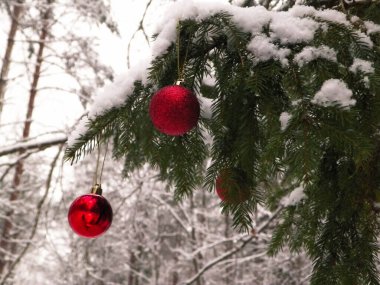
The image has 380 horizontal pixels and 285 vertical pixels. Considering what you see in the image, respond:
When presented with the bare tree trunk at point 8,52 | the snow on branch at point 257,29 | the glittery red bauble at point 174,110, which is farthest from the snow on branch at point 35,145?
the bare tree trunk at point 8,52

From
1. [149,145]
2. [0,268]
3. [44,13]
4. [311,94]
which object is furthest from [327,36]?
[0,268]

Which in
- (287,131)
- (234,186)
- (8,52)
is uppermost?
(8,52)

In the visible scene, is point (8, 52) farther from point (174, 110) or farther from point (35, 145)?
point (174, 110)

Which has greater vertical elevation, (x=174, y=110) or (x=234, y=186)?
(x=174, y=110)

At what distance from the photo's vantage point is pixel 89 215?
119cm

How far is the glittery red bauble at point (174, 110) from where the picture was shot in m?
0.99

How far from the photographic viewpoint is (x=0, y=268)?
8422 mm

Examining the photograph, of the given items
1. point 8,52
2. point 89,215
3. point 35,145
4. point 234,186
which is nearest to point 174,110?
point 234,186

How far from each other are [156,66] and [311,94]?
0.48 meters

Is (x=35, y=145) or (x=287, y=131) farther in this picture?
(x=35, y=145)

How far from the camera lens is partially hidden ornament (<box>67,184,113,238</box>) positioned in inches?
46.6

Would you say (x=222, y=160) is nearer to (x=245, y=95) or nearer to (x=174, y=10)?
(x=245, y=95)

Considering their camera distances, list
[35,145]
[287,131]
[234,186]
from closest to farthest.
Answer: [287,131] < [234,186] < [35,145]

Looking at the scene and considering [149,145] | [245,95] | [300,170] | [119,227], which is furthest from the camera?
[119,227]
